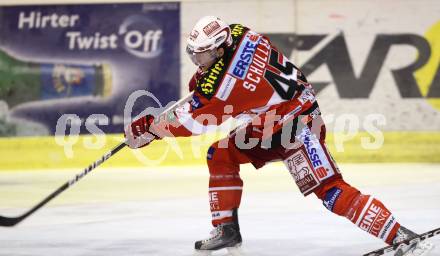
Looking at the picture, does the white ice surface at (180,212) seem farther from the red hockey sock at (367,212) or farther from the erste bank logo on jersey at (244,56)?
the erste bank logo on jersey at (244,56)

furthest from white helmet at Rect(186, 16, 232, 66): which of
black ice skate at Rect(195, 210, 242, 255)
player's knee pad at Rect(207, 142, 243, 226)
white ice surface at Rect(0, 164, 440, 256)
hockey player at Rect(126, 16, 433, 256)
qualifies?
white ice surface at Rect(0, 164, 440, 256)

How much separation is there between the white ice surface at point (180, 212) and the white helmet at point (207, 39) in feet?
3.26

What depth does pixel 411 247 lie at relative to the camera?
3553 mm

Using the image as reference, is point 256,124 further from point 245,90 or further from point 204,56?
point 204,56

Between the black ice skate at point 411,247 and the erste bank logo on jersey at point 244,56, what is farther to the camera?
the erste bank logo on jersey at point 244,56

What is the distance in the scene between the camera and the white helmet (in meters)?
3.69

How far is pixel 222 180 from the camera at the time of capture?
395 centimetres

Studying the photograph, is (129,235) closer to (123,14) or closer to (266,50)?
(266,50)

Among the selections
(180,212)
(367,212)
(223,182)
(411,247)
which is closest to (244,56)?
(223,182)

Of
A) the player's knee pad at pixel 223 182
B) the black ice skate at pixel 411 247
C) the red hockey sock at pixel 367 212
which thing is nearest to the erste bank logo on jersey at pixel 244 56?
the player's knee pad at pixel 223 182

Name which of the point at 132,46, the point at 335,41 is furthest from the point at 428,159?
the point at 132,46

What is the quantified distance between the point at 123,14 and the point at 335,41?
6.92ft

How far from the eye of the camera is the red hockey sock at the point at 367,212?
359cm

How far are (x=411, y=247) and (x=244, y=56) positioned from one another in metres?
1.06
